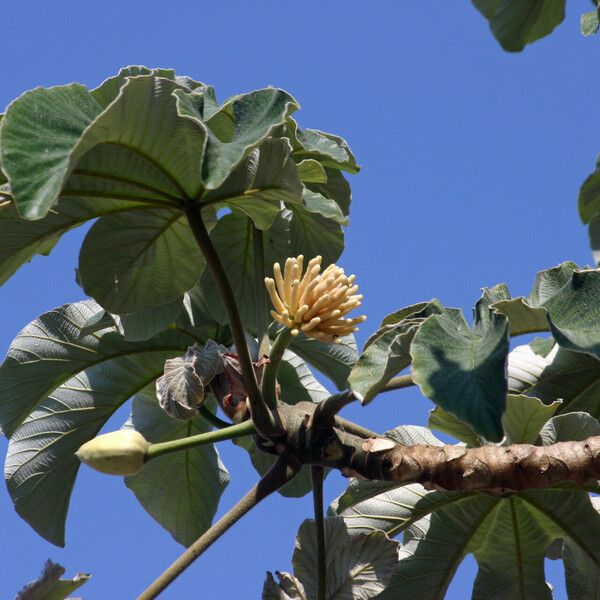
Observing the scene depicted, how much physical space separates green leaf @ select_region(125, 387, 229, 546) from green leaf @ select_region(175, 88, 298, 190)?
2.72 ft

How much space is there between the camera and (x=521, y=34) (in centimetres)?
181

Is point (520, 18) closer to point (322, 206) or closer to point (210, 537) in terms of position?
point (322, 206)

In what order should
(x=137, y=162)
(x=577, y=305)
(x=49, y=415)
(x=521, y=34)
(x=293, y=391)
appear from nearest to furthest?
(x=577, y=305) < (x=137, y=162) < (x=521, y=34) < (x=49, y=415) < (x=293, y=391)

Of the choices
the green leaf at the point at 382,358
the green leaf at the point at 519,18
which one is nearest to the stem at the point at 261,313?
the green leaf at the point at 382,358

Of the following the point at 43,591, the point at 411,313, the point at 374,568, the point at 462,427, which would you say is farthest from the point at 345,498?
the point at 43,591

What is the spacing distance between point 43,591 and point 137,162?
2.06ft

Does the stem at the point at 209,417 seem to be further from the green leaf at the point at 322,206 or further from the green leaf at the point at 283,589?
the green leaf at the point at 322,206

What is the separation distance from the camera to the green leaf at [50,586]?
148cm

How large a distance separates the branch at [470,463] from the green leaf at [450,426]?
0.10 m

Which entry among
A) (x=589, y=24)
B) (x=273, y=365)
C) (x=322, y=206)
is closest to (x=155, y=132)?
(x=322, y=206)

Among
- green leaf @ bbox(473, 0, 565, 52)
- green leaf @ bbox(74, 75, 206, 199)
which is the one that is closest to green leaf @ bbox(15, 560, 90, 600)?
green leaf @ bbox(74, 75, 206, 199)

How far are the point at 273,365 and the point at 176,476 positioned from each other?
28.7 inches

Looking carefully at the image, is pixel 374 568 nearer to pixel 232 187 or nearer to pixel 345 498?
pixel 345 498

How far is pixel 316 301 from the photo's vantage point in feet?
4.62
